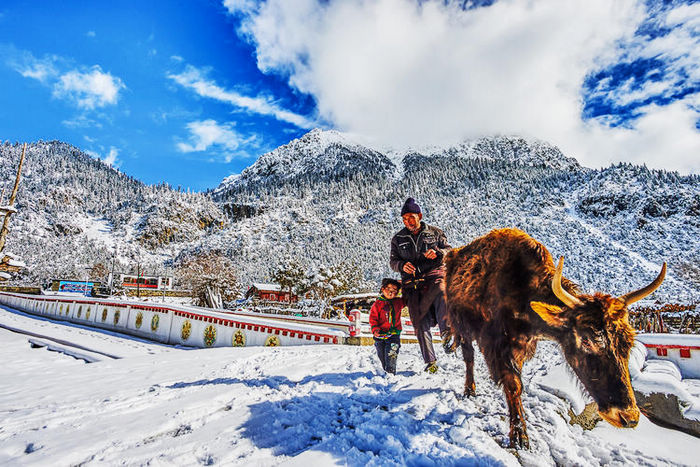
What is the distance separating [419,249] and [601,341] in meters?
2.19

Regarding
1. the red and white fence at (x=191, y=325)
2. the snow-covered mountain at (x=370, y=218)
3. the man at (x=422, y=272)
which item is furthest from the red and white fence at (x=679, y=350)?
the snow-covered mountain at (x=370, y=218)

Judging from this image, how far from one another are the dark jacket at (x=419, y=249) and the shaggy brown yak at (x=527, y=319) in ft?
1.70

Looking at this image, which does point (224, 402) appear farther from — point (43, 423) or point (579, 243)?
point (579, 243)

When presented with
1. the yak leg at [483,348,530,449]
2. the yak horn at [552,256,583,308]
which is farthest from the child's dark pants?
the yak horn at [552,256,583,308]

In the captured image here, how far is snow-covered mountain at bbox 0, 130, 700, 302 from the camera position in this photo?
74750mm

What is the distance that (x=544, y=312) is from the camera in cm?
205

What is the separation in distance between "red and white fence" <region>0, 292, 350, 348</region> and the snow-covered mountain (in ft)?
64.8

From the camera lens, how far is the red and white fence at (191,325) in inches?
347

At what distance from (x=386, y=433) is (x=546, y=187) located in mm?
135289

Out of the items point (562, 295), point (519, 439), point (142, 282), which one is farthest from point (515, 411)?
point (142, 282)

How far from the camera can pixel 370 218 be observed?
142 metres

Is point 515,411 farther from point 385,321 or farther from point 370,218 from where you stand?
point 370,218

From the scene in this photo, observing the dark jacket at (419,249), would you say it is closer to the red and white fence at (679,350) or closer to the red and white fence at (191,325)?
the red and white fence at (679,350)

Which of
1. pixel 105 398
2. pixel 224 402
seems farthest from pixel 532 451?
pixel 105 398
